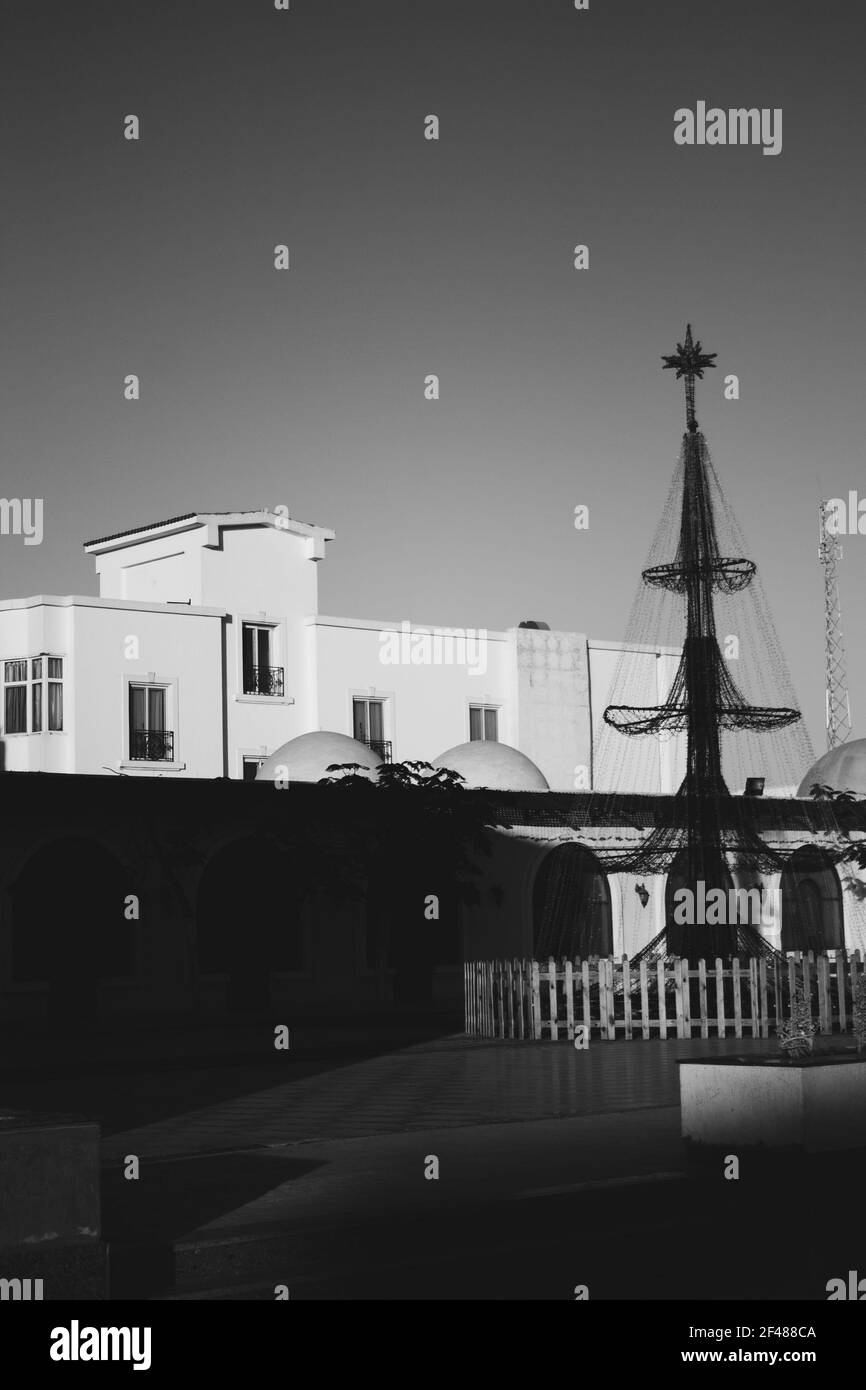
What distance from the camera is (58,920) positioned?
31.8 metres

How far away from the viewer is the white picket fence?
24.3m

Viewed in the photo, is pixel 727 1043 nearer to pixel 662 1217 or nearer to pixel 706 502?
pixel 706 502

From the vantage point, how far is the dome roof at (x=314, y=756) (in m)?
41.0

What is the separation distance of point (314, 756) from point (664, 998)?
18020 mm

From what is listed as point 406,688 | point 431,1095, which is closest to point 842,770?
point 406,688

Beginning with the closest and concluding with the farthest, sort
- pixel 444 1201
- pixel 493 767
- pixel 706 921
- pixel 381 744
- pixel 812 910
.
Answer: pixel 444 1201 → pixel 706 921 → pixel 493 767 → pixel 812 910 → pixel 381 744

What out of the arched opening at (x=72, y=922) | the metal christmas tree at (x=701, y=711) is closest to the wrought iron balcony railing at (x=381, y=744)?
the arched opening at (x=72, y=922)

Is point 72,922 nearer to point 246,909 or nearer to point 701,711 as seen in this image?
point 246,909

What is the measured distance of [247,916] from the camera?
34.3 m

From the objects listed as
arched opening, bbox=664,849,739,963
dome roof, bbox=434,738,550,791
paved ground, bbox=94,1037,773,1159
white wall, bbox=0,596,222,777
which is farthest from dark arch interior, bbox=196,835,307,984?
white wall, bbox=0,596,222,777

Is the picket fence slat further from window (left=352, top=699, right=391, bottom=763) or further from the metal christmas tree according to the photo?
window (left=352, top=699, right=391, bottom=763)

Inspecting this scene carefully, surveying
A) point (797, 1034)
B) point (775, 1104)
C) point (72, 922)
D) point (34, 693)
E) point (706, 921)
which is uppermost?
point (34, 693)

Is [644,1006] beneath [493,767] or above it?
beneath

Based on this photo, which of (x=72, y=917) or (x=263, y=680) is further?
(x=263, y=680)
